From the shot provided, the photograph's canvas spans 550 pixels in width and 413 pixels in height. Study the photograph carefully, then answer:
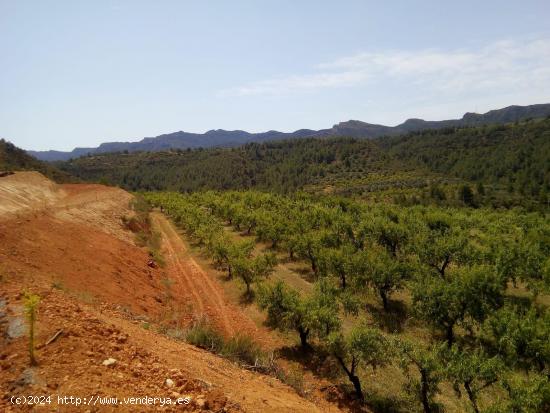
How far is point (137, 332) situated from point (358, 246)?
3619cm

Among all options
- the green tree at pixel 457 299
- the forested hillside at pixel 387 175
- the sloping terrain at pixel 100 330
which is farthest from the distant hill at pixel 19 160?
the green tree at pixel 457 299

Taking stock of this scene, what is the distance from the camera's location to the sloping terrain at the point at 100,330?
33.1 ft

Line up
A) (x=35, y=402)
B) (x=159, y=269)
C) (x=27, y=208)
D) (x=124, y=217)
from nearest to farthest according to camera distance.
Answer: (x=35, y=402) → (x=27, y=208) → (x=159, y=269) → (x=124, y=217)

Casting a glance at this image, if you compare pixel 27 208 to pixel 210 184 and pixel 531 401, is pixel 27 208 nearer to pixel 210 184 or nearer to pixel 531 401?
pixel 531 401

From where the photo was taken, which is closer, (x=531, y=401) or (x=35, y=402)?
(x=35, y=402)

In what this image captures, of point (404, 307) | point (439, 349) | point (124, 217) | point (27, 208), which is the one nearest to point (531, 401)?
point (439, 349)

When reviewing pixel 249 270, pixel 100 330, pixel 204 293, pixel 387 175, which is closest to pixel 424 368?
pixel 100 330

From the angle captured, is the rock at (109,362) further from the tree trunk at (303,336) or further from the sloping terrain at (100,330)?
the tree trunk at (303,336)

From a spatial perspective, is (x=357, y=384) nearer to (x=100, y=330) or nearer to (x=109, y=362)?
(x=100, y=330)

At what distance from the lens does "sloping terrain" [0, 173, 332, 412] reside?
33.1ft

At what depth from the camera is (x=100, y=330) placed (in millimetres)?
12922

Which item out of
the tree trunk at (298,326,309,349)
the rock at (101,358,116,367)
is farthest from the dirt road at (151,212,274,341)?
the rock at (101,358,116,367)

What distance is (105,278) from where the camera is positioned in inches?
1088

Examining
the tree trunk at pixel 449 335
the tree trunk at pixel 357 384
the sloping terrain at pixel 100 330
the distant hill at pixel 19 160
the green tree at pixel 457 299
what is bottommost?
the tree trunk at pixel 449 335
